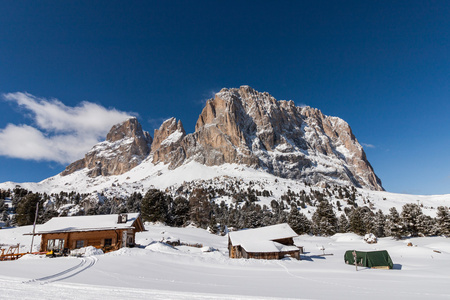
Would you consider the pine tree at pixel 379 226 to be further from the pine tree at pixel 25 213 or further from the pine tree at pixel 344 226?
the pine tree at pixel 25 213

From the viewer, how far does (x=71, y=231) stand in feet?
93.2

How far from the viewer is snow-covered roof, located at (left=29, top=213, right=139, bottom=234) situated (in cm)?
2844

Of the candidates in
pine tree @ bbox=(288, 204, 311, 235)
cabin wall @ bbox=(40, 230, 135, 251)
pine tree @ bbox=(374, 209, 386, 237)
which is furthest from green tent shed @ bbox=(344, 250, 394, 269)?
pine tree @ bbox=(374, 209, 386, 237)

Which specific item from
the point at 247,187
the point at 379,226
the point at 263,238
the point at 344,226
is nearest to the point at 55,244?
the point at 263,238

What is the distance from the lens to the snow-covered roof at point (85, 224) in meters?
28.4

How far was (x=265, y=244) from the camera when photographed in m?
32.0

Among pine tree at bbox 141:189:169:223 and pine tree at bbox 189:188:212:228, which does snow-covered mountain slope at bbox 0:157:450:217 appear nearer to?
pine tree at bbox 189:188:212:228

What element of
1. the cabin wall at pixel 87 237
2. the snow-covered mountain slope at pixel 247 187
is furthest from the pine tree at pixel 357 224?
the cabin wall at pixel 87 237

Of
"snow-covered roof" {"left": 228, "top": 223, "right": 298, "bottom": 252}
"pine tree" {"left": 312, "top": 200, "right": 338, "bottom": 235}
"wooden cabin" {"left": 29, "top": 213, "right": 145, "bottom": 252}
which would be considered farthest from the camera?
"pine tree" {"left": 312, "top": 200, "right": 338, "bottom": 235}

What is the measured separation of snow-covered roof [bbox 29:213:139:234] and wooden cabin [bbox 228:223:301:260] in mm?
13354

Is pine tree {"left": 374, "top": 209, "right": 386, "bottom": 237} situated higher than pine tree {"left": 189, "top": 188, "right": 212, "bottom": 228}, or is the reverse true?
pine tree {"left": 189, "top": 188, "right": 212, "bottom": 228}

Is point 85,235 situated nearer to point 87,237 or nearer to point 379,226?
point 87,237

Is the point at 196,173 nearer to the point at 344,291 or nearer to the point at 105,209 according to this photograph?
the point at 105,209

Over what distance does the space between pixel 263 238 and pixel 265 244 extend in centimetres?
262
